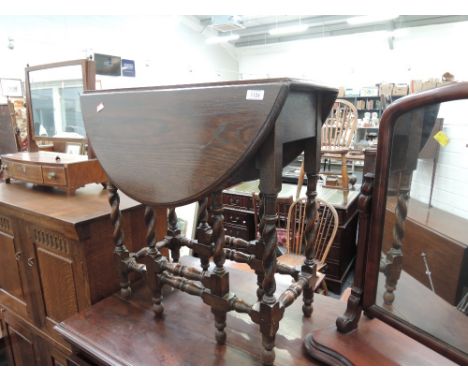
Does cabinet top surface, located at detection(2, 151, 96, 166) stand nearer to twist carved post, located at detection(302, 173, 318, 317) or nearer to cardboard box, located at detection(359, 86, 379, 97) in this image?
twist carved post, located at detection(302, 173, 318, 317)

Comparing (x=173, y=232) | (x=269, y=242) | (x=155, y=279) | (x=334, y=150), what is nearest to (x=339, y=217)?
(x=334, y=150)

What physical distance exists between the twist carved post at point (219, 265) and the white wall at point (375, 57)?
6.09 meters

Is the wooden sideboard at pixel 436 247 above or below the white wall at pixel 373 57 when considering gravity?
below

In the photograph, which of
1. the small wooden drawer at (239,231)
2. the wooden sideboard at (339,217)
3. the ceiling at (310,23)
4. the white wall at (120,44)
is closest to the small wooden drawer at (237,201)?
the wooden sideboard at (339,217)

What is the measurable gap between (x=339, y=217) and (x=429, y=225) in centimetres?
213

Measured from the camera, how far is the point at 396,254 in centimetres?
94

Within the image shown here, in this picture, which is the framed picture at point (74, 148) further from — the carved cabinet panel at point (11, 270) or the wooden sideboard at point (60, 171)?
the carved cabinet panel at point (11, 270)

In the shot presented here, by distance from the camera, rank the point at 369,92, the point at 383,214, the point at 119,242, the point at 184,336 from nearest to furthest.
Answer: the point at 383,214, the point at 184,336, the point at 119,242, the point at 369,92

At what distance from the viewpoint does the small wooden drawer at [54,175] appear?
4.82ft

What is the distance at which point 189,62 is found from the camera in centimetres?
761

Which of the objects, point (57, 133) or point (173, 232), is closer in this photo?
point (173, 232)

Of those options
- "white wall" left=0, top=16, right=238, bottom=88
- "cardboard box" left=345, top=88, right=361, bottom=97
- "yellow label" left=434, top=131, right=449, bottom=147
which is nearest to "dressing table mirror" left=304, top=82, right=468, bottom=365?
"yellow label" left=434, top=131, right=449, bottom=147

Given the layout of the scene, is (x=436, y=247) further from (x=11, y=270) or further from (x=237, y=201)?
(x=237, y=201)

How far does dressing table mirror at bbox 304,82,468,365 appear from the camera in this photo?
31.4 inches
